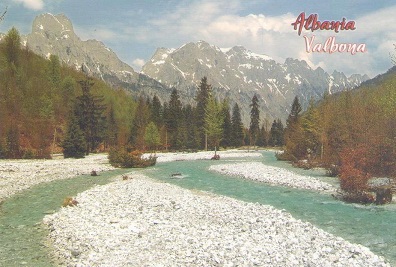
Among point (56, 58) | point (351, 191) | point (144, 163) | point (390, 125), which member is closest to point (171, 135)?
point (56, 58)

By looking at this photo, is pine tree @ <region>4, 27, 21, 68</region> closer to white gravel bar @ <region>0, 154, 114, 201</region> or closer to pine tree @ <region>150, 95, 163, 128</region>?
pine tree @ <region>150, 95, 163, 128</region>

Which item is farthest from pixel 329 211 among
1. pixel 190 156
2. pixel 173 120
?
A: pixel 173 120

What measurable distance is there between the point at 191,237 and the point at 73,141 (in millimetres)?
49560

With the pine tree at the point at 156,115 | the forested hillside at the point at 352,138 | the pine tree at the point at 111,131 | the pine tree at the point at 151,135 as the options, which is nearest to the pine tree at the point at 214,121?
the pine tree at the point at 151,135

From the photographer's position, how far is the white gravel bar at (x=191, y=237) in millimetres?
11508

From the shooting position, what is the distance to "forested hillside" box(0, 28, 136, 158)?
185 ft

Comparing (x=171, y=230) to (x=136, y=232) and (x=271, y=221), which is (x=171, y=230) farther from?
(x=271, y=221)

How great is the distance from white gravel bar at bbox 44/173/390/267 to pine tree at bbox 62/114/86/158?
40259 millimetres

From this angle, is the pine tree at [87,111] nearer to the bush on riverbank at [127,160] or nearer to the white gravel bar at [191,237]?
the bush on riverbank at [127,160]

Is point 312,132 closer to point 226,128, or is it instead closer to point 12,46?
point 226,128

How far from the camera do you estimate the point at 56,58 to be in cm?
9625

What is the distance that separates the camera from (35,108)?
244 ft

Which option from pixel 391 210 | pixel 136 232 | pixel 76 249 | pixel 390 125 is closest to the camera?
pixel 76 249

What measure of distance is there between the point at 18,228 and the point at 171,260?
27.3 ft
